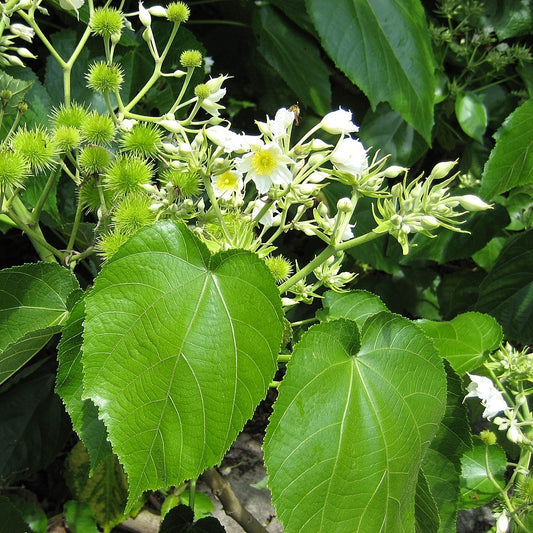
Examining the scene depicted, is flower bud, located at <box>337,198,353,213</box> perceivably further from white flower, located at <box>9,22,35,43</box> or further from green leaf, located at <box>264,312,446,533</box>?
white flower, located at <box>9,22,35,43</box>

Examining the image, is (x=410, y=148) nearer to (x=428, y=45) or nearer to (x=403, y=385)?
(x=428, y=45)

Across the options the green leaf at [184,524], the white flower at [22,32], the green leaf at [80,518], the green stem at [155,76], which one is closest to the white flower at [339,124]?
the green stem at [155,76]

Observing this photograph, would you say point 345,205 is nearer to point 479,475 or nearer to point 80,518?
point 479,475

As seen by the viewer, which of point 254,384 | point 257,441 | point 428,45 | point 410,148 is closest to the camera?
point 254,384

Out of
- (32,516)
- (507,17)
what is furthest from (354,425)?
(507,17)

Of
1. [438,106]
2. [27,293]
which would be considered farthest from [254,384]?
[438,106]

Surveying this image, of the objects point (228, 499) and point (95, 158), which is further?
point (228, 499)
